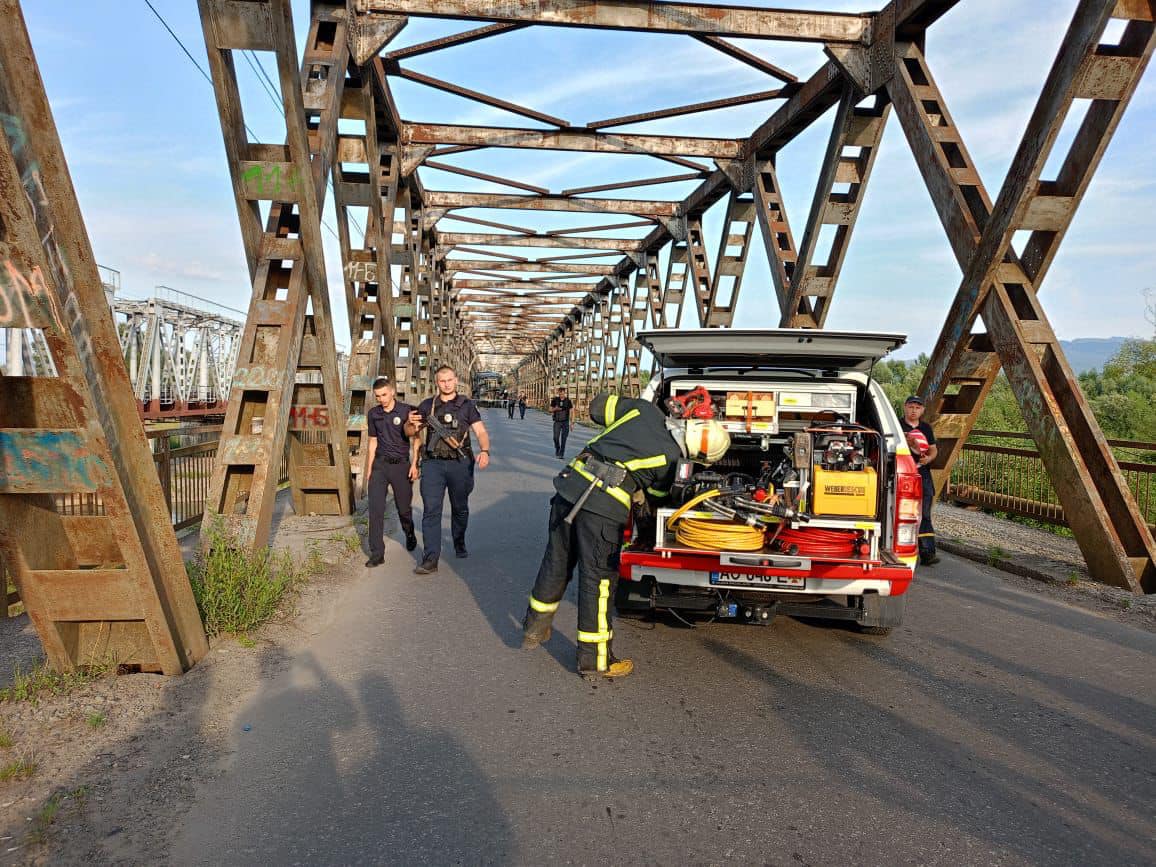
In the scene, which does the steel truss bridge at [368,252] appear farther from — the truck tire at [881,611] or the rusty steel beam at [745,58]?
the truck tire at [881,611]

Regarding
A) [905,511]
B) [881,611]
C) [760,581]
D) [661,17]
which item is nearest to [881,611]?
[881,611]

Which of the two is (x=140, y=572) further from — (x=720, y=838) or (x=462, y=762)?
(x=720, y=838)

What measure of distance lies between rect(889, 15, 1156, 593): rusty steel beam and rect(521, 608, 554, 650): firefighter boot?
16.7 ft

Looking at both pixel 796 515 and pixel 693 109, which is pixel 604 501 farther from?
pixel 693 109

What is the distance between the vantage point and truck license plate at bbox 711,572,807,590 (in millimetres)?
4777

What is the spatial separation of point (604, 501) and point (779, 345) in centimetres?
196

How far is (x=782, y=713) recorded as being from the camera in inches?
162

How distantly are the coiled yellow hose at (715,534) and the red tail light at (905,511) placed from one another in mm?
869

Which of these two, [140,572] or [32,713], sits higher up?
[140,572]

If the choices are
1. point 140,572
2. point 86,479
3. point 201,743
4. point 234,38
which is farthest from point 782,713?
point 234,38

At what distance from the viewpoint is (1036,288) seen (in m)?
7.71

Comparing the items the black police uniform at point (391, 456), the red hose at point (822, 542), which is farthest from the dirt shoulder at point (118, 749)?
the red hose at point (822, 542)

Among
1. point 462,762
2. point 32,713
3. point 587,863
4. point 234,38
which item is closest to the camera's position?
point 587,863

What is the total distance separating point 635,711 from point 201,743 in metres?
2.09
